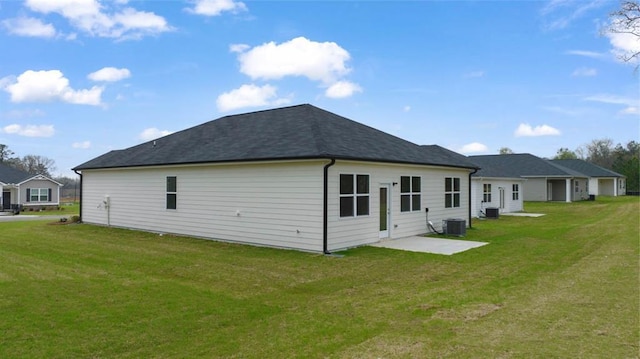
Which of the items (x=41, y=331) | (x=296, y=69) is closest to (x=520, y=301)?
(x=41, y=331)

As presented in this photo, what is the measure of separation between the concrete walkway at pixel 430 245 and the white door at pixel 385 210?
36cm

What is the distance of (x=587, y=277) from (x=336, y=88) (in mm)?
17558

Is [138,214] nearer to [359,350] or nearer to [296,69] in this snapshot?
[296,69]

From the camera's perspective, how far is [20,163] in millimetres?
60281

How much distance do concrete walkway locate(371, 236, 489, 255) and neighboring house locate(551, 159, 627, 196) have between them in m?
40.7

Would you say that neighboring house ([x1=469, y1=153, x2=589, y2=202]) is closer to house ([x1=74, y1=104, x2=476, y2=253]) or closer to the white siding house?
the white siding house

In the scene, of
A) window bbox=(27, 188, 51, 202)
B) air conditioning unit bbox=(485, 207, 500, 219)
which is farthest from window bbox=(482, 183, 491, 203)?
window bbox=(27, 188, 51, 202)

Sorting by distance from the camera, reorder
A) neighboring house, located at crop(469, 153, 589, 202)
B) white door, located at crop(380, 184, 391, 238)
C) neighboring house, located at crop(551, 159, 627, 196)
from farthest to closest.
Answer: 1. neighboring house, located at crop(551, 159, 627, 196)
2. neighboring house, located at crop(469, 153, 589, 202)
3. white door, located at crop(380, 184, 391, 238)

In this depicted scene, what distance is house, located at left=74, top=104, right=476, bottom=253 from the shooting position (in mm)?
11180

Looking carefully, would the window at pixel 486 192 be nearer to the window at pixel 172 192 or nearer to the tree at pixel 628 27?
the tree at pixel 628 27

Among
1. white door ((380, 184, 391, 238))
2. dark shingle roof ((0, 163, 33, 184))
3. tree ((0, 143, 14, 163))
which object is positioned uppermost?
tree ((0, 143, 14, 163))

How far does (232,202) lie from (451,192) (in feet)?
28.8

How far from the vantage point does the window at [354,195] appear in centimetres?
1142

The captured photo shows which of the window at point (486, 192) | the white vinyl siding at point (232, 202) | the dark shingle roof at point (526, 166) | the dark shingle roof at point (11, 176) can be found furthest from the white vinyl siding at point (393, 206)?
the dark shingle roof at point (11, 176)
